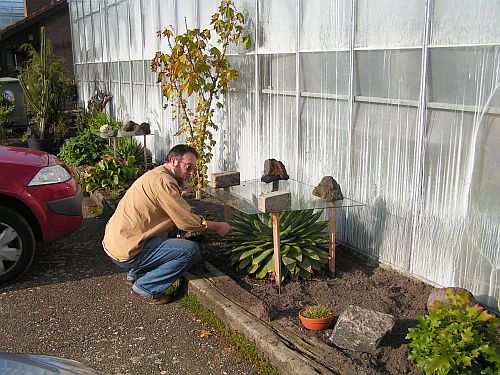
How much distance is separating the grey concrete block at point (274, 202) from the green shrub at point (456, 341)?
67.1 inches

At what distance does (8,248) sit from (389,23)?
401 cm

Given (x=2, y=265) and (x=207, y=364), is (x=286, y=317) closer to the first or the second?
(x=207, y=364)

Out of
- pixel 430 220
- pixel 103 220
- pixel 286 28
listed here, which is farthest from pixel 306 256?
pixel 103 220

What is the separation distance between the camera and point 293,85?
6.01m

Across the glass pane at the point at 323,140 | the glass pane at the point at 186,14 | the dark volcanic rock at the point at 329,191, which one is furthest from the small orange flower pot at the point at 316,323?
the glass pane at the point at 186,14

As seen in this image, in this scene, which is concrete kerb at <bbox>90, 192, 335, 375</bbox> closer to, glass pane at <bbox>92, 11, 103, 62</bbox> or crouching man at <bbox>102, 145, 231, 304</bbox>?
crouching man at <bbox>102, 145, 231, 304</bbox>

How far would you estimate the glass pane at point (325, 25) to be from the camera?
5082mm

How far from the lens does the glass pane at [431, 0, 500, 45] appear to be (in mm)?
3719

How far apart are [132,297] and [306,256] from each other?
162 cm

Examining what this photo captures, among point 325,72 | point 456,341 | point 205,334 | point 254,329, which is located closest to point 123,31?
point 325,72

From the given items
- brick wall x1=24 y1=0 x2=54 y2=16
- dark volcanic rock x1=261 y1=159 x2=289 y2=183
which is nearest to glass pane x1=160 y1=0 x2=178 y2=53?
dark volcanic rock x1=261 y1=159 x2=289 y2=183

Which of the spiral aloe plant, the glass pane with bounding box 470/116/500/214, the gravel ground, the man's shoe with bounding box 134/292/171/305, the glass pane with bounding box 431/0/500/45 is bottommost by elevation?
the gravel ground

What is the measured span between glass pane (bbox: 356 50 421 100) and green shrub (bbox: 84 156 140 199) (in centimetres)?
437

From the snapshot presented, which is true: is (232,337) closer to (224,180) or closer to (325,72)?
(224,180)
